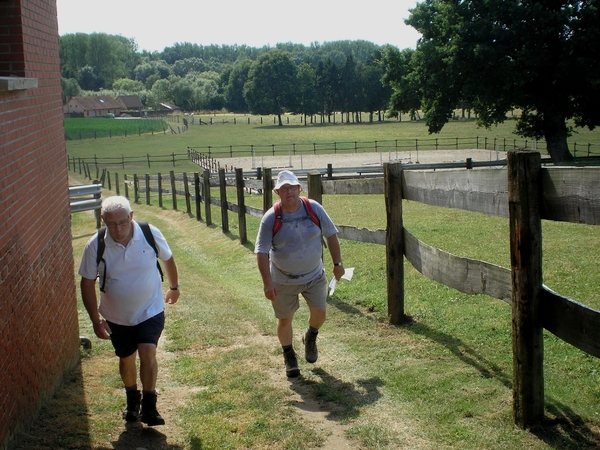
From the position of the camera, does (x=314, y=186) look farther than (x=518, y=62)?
No

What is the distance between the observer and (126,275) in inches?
191

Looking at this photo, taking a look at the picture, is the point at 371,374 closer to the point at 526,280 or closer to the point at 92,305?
the point at 526,280

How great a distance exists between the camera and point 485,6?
3797cm

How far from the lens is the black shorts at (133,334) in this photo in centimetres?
492

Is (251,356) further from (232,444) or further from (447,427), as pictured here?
(447,427)

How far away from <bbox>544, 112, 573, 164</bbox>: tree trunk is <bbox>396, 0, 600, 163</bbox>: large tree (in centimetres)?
5

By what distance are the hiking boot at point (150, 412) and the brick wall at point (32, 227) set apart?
2.42 ft

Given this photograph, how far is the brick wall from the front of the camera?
180 inches

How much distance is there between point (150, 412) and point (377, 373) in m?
1.81

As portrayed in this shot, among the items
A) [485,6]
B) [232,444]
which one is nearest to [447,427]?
[232,444]

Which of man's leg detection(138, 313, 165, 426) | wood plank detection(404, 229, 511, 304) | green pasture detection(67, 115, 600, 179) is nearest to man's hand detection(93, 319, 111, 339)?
man's leg detection(138, 313, 165, 426)

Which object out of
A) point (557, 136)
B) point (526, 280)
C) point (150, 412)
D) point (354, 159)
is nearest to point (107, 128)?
point (354, 159)

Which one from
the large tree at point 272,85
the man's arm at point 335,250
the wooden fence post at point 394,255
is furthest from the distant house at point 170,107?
the man's arm at point 335,250

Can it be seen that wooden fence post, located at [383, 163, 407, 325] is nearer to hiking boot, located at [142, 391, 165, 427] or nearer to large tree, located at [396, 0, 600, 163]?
hiking boot, located at [142, 391, 165, 427]
